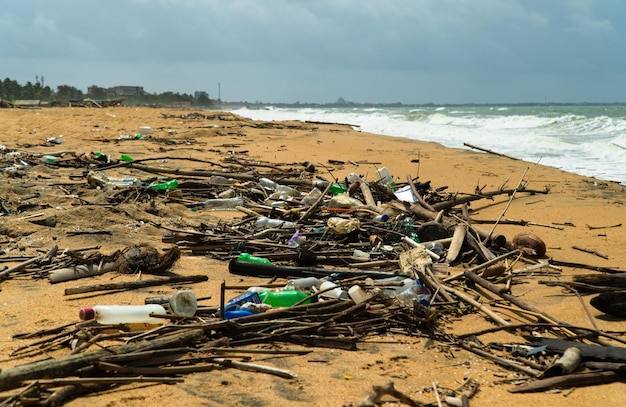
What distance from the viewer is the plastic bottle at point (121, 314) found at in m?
3.12

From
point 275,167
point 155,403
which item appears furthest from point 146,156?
point 155,403

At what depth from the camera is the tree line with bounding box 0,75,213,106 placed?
5369 centimetres

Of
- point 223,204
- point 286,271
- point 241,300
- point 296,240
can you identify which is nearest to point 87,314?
point 241,300

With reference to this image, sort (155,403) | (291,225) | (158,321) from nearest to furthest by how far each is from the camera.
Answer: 1. (155,403)
2. (158,321)
3. (291,225)

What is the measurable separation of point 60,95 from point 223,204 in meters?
63.6

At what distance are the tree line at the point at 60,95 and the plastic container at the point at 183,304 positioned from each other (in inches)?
1715

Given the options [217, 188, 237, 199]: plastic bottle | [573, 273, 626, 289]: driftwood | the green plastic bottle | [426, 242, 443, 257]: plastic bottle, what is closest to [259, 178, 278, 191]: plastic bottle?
[217, 188, 237, 199]: plastic bottle

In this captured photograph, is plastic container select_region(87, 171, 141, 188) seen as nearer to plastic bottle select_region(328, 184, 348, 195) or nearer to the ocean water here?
plastic bottle select_region(328, 184, 348, 195)

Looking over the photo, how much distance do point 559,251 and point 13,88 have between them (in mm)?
59397

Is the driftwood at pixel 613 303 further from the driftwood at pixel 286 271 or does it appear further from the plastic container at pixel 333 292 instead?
the plastic container at pixel 333 292

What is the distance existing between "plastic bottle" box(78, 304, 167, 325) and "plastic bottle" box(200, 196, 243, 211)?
366 cm

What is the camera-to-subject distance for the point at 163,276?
432cm

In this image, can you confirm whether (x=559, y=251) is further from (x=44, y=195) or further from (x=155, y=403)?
(x=44, y=195)

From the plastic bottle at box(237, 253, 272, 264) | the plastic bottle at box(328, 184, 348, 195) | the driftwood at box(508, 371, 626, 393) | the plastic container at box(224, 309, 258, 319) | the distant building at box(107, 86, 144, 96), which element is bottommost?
the driftwood at box(508, 371, 626, 393)
